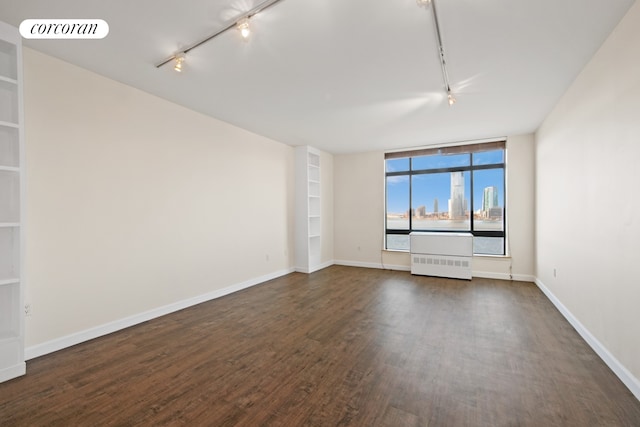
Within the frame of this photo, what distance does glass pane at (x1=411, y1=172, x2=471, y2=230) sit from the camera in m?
5.50

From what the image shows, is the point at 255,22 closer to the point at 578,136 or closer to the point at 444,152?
the point at 578,136

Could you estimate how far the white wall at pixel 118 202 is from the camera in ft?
7.91

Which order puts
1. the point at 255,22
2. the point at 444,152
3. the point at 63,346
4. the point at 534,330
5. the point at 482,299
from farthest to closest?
the point at 444,152 → the point at 482,299 → the point at 534,330 → the point at 63,346 → the point at 255,22

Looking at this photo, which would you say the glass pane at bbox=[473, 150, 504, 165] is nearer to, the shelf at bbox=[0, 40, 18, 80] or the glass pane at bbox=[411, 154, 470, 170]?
the glass pane at bbox=[411, 154, 470, 170]

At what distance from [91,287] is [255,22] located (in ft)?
9.64

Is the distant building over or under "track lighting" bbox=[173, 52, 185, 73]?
under

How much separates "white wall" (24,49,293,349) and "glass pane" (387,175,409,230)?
337cm

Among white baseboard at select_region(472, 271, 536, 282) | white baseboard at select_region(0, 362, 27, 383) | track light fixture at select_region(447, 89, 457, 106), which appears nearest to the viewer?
white baseboard at select_region(0, 362, 27, 383)

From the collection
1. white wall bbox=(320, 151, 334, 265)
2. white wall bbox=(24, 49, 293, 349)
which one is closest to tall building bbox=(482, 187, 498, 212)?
white wall bbox=(320, 151, 334, 265)

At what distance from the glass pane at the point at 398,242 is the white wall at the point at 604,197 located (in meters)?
2.78

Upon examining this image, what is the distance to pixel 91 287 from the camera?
2703mm

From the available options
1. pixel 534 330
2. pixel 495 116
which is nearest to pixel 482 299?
pixel 534 330

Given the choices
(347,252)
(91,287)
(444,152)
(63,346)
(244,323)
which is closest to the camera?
(63,346)

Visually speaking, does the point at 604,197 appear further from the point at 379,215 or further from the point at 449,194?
the point at 379,215
